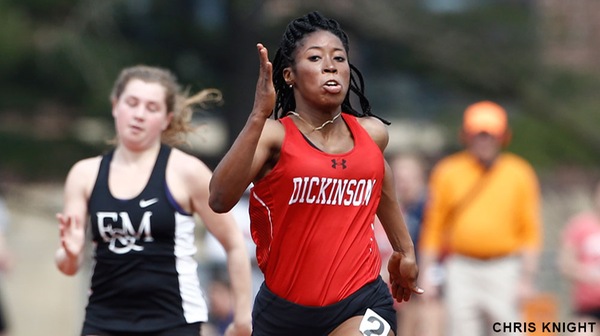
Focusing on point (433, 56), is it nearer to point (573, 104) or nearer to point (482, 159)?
point (573, 104)

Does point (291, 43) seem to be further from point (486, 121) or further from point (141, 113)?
point (486, 121)

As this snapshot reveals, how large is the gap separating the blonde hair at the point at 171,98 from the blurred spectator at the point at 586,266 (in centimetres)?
465

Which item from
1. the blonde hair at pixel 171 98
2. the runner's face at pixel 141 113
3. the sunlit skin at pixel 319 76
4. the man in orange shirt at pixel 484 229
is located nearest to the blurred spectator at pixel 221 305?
the man in orange shirt at pixel 484 229

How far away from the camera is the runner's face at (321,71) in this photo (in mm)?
5688

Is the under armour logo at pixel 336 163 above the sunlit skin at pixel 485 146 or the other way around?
the other way around

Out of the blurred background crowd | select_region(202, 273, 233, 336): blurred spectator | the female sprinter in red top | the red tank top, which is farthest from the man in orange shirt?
the red tank top

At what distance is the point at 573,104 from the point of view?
15.3 meters

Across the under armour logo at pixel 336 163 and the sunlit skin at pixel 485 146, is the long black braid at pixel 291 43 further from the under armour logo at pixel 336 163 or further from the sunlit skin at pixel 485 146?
the sunlit skin at pixel 485 146

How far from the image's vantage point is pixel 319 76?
569 cm

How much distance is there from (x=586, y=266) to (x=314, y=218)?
5.71m

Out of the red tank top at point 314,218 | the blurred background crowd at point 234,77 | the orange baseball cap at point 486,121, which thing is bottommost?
the red tank top at point 314,218

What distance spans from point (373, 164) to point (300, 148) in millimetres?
358

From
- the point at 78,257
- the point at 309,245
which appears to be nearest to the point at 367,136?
the point at 309,245

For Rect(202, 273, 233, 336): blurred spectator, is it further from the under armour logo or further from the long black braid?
the under armour logo
